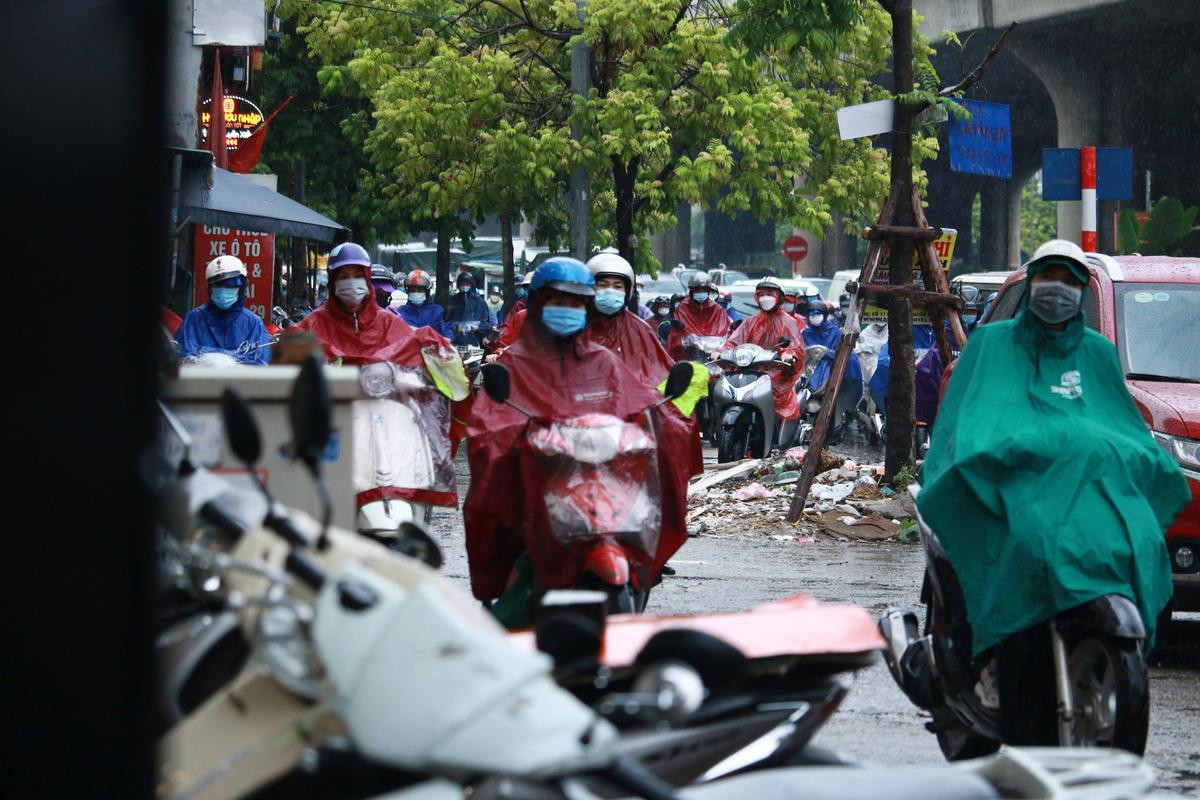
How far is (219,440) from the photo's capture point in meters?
3.64

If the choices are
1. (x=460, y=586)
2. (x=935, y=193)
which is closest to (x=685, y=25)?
(x=460, y=586)

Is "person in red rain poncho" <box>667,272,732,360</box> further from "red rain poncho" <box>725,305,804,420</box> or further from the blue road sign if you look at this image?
the blue road sign

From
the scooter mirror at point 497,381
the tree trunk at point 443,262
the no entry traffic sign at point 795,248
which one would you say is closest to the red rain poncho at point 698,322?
the tree trunk at point 443,262

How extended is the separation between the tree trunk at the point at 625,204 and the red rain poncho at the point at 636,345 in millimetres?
13112

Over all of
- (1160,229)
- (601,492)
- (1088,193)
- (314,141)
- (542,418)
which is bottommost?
(601,492)

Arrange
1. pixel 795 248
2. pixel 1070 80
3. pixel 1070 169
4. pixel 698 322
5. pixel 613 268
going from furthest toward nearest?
1. pixel 795 248
2. pixel 1070 80
3. pixel 698 322
4. pixel 1070 169
5. pixel 613 268

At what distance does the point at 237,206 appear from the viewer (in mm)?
17703

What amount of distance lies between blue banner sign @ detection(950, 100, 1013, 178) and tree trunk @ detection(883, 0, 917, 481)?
0.37m

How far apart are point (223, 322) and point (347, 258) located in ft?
5.97

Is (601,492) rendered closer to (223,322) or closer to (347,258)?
(347,258)

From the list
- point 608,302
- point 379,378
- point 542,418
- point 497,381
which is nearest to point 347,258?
point 379,378

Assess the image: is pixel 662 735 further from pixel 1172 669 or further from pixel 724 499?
pixel 724 499

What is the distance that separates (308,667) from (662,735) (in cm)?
71

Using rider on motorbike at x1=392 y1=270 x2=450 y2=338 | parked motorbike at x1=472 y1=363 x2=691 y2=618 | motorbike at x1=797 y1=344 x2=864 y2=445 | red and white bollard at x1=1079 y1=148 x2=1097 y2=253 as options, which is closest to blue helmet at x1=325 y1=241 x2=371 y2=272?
parked motorbike at x1=472 y1=363 x2=691 y2=618
